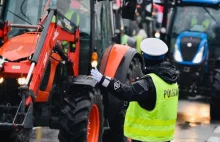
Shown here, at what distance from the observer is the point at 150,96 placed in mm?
6566

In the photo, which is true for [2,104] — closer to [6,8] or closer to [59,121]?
[59,121]

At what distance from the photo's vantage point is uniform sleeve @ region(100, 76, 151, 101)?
21.2 feet

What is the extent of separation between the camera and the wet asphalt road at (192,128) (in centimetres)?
1194

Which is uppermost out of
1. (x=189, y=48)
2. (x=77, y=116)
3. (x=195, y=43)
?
(x=195, y=43)

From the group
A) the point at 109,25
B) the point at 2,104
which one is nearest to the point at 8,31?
the point at 2,104

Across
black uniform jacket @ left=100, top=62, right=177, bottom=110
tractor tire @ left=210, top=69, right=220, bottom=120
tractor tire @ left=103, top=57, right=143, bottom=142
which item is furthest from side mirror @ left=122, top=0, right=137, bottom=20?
tractor tire @ left=210, top=69, right=220, bottom=120

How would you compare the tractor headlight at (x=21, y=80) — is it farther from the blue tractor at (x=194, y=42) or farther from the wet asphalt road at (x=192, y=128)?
the blue tractor at (x=194, y=42)

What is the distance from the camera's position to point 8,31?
954cm

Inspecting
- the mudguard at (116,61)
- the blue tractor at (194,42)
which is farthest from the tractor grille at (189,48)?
the mudguard at (116,61)

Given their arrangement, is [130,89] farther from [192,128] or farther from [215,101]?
[215,101]

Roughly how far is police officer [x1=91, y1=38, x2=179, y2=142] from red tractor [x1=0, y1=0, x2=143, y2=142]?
1610 mm

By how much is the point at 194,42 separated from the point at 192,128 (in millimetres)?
3745

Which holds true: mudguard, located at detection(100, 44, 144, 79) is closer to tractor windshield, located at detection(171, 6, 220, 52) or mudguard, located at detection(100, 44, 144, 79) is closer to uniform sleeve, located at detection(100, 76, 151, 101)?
uniform sleeve, located at detection(100, 76, 151, 101)

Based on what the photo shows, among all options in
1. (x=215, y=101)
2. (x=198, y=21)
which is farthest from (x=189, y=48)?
(x=215, y=101)
